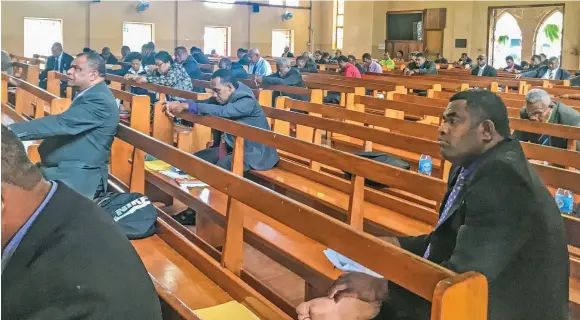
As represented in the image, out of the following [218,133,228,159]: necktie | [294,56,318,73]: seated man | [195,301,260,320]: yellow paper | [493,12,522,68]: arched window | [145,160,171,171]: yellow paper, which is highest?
[493,12,522,68]: arched window

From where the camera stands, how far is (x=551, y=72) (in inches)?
486

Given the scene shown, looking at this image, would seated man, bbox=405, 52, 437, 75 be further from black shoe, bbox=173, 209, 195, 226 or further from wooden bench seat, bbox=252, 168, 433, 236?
black shoe, bbox=173, 209, 195, 226

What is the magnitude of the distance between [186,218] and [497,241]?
3.51m

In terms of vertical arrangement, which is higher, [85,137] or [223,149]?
[85,137]

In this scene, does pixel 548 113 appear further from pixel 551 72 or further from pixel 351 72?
pixel 551 72

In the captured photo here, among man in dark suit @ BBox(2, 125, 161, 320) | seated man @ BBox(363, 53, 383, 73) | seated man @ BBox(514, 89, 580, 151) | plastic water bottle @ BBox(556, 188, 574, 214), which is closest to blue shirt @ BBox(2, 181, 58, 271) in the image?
man in dark suit @ BBox(2, 125, 161, 320)

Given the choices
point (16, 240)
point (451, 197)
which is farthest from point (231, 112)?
point (16, 240)

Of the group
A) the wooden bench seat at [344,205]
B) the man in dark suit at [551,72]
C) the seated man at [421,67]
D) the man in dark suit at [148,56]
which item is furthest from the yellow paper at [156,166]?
the man in dark suit at [551,72]

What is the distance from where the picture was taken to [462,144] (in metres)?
2.05

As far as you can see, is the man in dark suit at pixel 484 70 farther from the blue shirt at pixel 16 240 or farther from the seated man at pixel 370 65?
the blue shirt at pixel 16 240

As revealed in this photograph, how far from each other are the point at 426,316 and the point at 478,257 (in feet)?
0.99

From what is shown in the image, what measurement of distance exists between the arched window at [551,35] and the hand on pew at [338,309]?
17762mm

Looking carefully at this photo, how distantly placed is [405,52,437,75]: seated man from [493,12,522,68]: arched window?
648cm

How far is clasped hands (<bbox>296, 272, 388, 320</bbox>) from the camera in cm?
189
